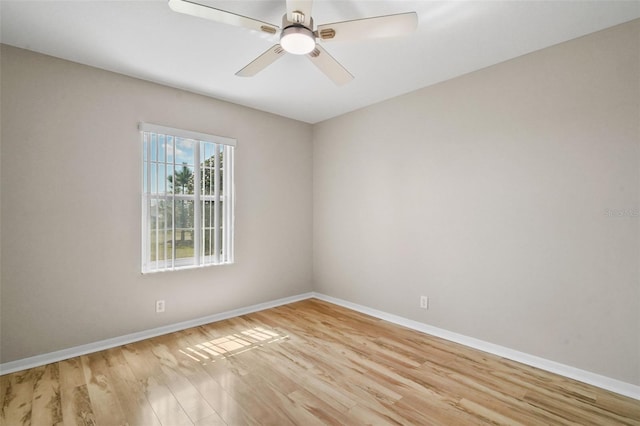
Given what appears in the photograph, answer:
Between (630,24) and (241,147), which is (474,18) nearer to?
(630,24)

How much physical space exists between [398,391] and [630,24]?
310cm

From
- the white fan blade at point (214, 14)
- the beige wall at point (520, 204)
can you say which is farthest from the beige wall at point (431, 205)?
the white fan blade at point (214, 14)

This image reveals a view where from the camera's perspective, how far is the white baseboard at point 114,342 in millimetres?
2457

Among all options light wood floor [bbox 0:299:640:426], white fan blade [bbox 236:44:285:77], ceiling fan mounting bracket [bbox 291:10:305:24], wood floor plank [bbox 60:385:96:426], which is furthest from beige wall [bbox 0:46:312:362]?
ceiling fan mounting bracket [bbox 291:10:305:24]

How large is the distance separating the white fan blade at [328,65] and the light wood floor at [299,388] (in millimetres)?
2365

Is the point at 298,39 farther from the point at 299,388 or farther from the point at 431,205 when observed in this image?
the point at 299,388

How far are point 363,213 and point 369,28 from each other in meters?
2.42

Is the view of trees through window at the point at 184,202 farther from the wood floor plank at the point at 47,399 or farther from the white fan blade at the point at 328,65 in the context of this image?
the white fan blade at the point at 328,65

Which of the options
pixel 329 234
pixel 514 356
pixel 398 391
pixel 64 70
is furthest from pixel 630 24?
pixel 64 70

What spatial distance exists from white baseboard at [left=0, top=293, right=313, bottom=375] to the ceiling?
8.54 feet

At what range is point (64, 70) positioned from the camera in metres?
2.67

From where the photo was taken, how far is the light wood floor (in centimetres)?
190

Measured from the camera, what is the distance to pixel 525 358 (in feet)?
8.40

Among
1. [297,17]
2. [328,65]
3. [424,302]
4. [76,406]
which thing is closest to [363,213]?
[424,302]
